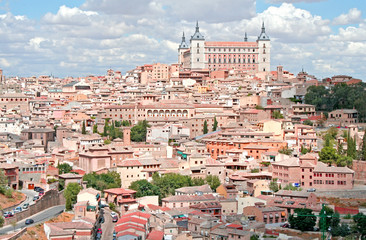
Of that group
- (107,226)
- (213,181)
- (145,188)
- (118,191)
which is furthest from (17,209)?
(213,181)

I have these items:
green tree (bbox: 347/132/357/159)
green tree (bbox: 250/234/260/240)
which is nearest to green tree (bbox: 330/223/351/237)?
green tree (bbox: 250/234/260/240)

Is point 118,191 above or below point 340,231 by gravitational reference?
above

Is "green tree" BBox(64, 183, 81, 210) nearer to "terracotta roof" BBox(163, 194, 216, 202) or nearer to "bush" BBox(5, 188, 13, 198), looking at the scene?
"bush" BBox(5, 188, 13, 198)

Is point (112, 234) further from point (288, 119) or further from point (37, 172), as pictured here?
point (288, 119)

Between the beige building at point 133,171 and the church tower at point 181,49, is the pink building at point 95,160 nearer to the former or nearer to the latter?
the beige building at point 133,171

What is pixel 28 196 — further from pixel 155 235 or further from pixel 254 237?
pixel 254 237

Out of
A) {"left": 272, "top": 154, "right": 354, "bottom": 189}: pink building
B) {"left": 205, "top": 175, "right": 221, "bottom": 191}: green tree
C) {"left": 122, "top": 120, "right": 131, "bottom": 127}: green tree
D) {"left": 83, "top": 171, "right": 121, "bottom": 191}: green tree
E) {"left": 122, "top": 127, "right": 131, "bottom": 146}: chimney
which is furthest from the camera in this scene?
{"left": 122, "top": 120, "right": 131, "bottom": 127}: green tree

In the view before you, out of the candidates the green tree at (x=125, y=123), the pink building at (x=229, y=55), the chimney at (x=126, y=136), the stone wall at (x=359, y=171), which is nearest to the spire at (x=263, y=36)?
the pink building at (x=229, y=55)
